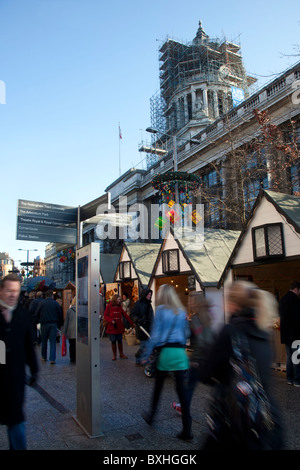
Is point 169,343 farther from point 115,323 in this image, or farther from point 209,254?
point 209,254

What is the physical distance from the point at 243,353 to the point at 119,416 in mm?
3169

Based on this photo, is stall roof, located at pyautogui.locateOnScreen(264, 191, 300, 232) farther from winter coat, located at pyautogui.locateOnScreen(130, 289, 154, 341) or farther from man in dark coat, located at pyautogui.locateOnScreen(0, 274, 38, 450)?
man in dark coat, located at pyautogui.locateOnScreen(0, 274, 38, 450)

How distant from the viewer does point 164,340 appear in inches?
185

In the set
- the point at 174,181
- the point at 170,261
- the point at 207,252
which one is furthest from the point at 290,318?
the point at 174,181

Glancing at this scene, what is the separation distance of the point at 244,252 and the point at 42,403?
230 inches

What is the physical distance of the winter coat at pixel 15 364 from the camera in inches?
121

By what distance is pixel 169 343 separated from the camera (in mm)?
4699

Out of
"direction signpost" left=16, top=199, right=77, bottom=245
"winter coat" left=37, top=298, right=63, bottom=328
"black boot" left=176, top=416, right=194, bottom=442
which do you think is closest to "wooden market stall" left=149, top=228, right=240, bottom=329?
"winter coat" left=37, top=298, right=63, bottom=328

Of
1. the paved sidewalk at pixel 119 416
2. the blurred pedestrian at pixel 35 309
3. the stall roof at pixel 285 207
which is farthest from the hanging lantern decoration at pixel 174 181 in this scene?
the paved sidewalk at pixel 119 416

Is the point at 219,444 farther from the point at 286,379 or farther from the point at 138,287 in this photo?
the point at 138,287

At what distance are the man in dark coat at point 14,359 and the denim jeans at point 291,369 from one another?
5317 millimetres

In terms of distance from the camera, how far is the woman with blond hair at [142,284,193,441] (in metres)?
4.60
